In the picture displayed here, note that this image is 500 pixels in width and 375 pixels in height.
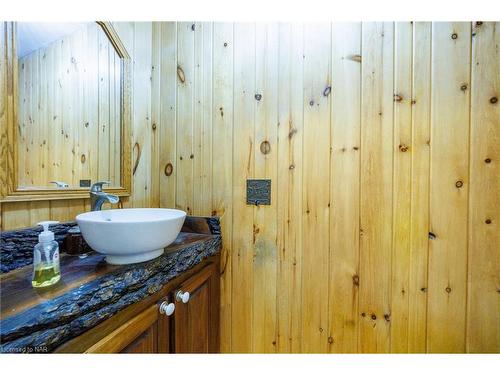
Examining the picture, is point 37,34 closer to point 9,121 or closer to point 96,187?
point 9,121

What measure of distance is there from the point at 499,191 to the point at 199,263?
1.24m

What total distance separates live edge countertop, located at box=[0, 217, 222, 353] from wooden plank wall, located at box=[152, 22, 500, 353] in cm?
47

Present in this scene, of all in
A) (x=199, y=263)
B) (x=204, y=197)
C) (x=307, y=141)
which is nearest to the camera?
(x=199, y=263)

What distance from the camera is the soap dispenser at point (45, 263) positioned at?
534mm

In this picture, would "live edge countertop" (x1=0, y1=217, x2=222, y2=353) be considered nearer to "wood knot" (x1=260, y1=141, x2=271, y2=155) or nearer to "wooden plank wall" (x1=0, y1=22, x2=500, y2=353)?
"wooden plank wall" (x1=0, y1=22, x2=500, y2=353)

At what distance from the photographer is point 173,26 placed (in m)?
1.15

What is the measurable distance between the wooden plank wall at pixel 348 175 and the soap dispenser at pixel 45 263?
615mm

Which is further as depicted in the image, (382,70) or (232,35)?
(232,35)

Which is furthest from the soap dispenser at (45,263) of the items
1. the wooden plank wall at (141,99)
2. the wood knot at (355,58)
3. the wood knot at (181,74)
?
the wood knot at (355,58)

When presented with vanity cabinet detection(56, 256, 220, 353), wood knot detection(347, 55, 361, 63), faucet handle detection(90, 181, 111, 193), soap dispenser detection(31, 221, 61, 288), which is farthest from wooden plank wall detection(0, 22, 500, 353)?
soap dispenser detection(31, 221, 61, 288)

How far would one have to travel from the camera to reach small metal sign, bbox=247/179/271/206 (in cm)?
106

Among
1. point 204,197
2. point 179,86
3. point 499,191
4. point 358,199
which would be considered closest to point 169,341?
point 204,197

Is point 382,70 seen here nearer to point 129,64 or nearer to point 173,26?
point 173,26

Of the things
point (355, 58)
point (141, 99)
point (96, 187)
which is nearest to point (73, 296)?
point (96, 187)
